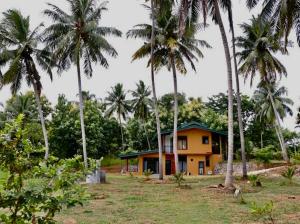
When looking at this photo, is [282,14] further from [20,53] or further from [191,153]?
[191,153]

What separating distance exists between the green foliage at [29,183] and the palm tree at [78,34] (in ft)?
70.0

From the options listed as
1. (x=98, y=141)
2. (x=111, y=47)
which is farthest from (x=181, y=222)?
(x=98, y=141)

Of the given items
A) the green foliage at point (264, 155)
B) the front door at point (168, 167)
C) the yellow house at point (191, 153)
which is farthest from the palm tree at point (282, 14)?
the front door at point (168, 167)

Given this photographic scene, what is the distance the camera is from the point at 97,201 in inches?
579

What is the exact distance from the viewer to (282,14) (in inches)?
601

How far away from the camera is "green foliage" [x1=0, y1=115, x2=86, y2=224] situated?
3391mm

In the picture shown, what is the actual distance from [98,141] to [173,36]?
814 inches

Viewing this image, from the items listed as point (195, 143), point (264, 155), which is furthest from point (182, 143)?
point (264, 155)

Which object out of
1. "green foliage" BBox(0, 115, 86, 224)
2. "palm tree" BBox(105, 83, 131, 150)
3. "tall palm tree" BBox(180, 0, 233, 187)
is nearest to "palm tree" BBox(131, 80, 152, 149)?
"palm tree" BBox(105, 83, 131, 150)

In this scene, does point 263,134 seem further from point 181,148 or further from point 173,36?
point 173,36

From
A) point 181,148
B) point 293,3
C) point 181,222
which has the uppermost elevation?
point 293,3

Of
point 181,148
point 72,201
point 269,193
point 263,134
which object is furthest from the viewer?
point 263,134

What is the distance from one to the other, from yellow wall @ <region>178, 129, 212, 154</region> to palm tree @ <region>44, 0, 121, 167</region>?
15403 millimetres

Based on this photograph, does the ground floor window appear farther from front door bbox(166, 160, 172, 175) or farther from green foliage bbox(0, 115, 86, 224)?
green foliage bbox(0, 115, 86, 224)
